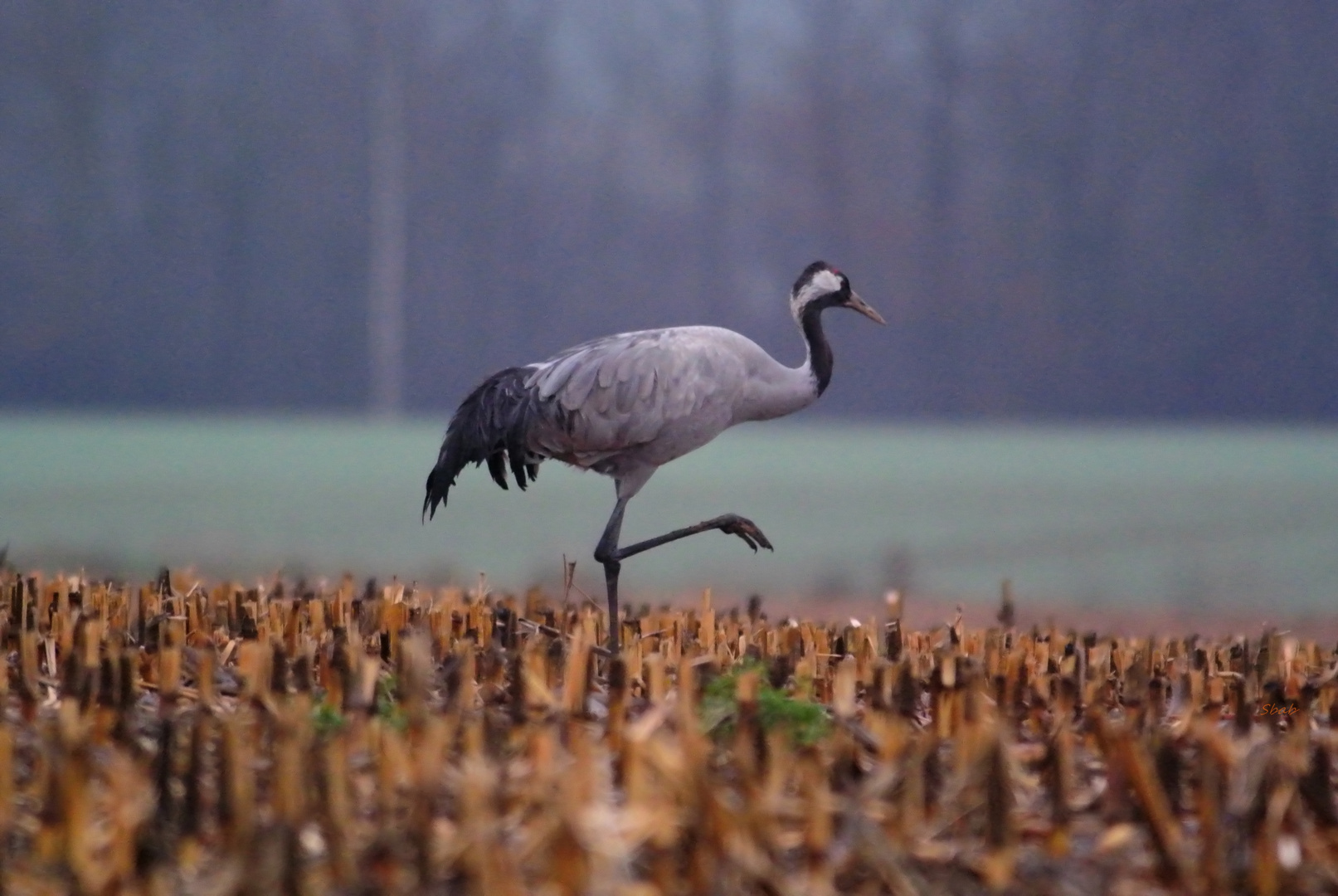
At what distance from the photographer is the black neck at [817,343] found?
18.9ft

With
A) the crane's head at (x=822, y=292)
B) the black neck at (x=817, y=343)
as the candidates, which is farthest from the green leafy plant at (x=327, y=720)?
the crane's head at (x=822, y=292)

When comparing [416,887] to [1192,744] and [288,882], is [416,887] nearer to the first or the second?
[288,882]

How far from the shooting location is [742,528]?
5.51m

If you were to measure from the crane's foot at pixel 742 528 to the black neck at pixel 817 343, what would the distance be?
1.94 feet

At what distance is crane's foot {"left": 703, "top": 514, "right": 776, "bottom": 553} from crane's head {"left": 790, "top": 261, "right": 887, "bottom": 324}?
2.66 feet

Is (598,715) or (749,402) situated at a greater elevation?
(749,402)

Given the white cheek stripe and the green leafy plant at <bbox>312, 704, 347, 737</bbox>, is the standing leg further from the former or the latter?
the green leafy plant at <bbox>312, 704, 347, 737</bbox>

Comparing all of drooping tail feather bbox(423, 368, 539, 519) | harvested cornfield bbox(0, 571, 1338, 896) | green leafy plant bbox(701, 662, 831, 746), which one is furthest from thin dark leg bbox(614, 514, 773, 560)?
green leafy plant bbox(701, 662, 831, 746)

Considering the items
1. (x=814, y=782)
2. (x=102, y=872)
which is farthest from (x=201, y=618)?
(x=814, y=782)

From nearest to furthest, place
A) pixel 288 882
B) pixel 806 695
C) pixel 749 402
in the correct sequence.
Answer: pixel 288 882 → pixel 806 695 → pixel 749 402

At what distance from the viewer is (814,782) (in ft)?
7.76

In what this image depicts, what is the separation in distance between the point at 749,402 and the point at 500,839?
3.32m

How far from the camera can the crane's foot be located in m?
5.51
